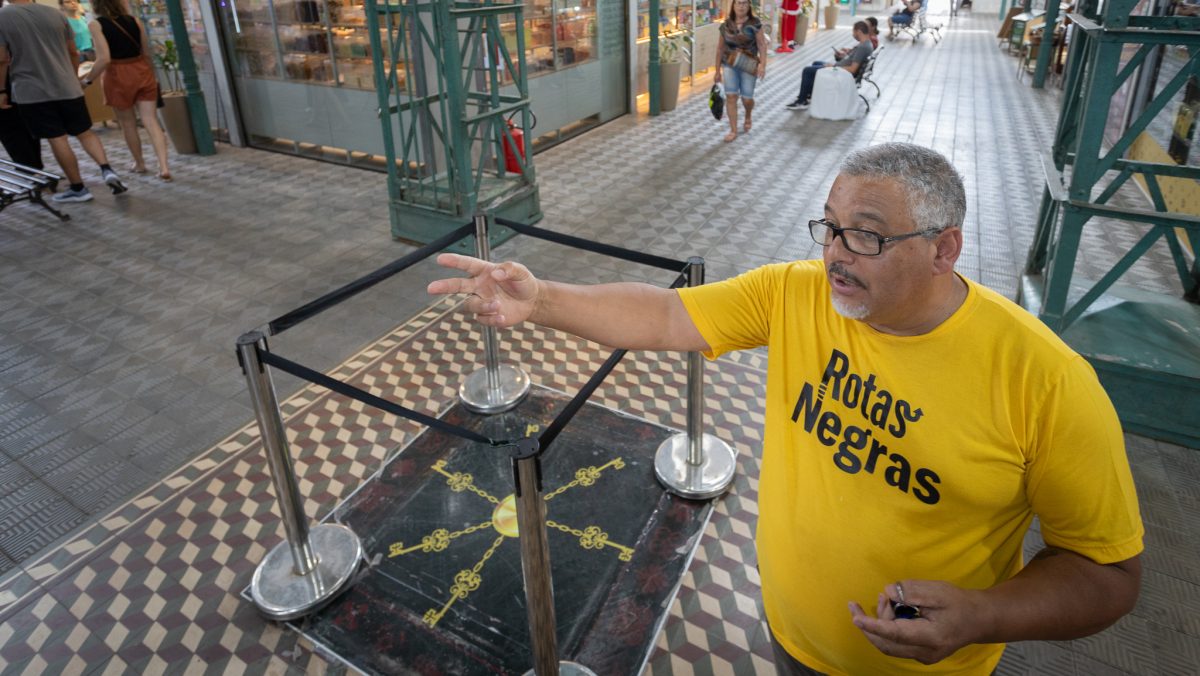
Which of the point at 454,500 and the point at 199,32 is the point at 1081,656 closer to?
the point at 454,500

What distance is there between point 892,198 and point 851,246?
113 millimetres

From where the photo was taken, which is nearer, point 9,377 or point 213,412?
point 213,412

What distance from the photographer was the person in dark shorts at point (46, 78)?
20.3 ft

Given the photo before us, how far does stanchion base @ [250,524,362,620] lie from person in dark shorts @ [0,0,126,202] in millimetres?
5981

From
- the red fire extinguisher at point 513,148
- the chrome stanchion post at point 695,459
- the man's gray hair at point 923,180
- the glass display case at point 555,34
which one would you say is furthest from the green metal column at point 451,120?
the man's gray hair at point 923,180

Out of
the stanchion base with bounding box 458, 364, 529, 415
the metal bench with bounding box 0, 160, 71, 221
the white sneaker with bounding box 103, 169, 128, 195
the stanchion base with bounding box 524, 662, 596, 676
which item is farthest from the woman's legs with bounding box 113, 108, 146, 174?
the stanchion base with bounding box 524, 662, 596, 676

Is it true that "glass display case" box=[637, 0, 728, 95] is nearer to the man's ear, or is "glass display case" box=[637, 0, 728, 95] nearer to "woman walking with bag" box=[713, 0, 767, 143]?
"woman walking with bag" box=[713, 0, 767, 143]

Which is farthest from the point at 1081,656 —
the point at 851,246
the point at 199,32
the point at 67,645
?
the point at 199,32

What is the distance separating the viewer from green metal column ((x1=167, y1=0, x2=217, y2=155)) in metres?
7.98

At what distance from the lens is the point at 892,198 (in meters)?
1.31

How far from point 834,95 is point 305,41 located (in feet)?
21.7

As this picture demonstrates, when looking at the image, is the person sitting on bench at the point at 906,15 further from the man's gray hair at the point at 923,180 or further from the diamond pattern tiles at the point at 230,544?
the man's gray hair at the point at 923,180

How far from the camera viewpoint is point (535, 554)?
195 centimetres

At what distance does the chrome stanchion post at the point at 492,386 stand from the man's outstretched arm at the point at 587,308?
1.90 meters
